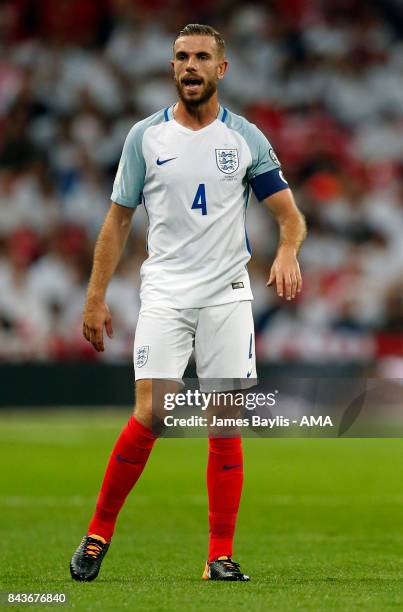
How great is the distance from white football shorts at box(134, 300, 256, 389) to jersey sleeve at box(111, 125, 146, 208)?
46 cm

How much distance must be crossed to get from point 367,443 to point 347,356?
3.83 feet

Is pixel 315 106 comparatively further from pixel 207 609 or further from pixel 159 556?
pixel 207 609

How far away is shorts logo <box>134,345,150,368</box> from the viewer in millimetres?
5309

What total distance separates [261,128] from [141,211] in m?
2.43

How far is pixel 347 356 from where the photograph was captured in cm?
1527

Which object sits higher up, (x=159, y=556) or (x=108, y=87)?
(x=108, y=87)

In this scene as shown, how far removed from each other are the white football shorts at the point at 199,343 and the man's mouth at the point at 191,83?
88 centimetres

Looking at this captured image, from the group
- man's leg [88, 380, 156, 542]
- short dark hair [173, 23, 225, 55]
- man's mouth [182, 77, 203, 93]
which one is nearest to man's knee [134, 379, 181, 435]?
man's leg [88, 380, 156, 542]

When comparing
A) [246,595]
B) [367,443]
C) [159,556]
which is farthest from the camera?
[367,443]

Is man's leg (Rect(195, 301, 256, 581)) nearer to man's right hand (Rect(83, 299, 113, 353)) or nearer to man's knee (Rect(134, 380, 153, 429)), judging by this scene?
man's knee (Rect(134, 380, 153, 429))

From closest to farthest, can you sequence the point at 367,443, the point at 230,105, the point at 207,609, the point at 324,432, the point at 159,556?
the point at 207,609
the point at 324,432
the point at 159,556
the point at 367,443
the point at 230,105

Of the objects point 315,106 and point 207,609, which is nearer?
point 207,609

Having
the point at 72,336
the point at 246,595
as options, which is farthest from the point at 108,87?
the point at 246,595

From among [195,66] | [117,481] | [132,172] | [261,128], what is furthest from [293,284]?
[261,128]
